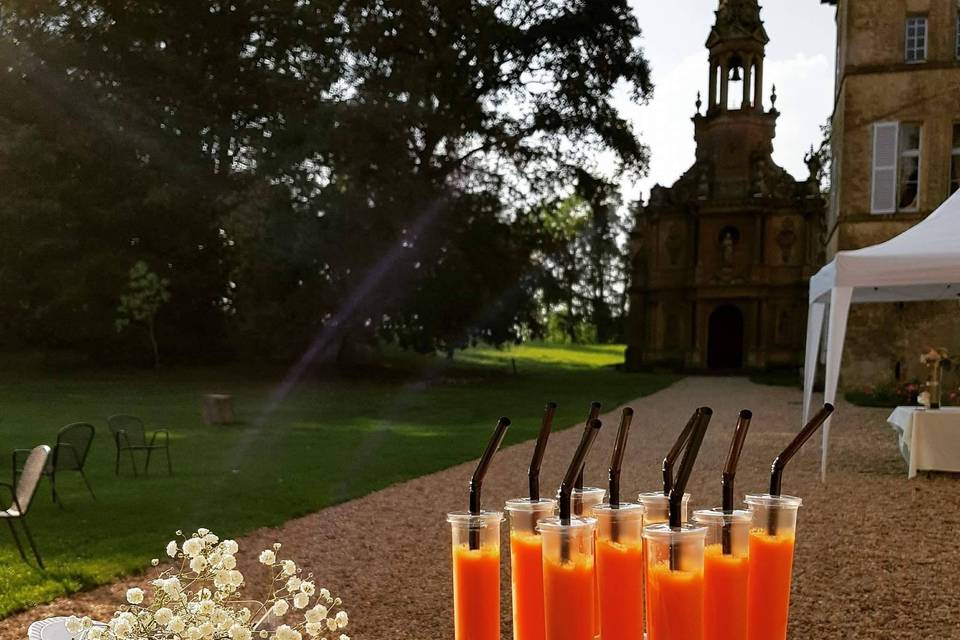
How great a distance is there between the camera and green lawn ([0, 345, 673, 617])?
Answer: 633 cm

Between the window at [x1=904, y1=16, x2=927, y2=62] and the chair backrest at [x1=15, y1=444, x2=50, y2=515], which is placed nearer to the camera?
the chair backrest at [x1=15, y1=444, x2=50, y2=515]

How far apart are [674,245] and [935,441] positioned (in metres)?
28.1

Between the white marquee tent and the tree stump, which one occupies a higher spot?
the white marquee tent

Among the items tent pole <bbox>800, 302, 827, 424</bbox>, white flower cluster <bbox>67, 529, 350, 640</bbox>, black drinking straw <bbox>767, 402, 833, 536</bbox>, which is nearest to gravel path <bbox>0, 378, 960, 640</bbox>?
tent pole <bbox>800, 302, 827, 424</bbox>

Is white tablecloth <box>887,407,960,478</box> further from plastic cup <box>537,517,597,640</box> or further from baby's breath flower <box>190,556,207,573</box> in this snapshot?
baby's breath flower <box>190,556,207,573</box>

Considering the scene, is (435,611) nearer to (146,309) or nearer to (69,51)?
(146,309)

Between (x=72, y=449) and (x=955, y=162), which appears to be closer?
(x=72, y=449)

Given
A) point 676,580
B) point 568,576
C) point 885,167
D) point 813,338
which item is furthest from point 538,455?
point 885,167

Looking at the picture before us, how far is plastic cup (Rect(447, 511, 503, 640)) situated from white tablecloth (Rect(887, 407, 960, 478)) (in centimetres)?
865

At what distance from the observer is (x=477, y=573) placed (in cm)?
150

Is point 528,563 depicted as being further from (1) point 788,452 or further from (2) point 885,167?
(2) point 885,167

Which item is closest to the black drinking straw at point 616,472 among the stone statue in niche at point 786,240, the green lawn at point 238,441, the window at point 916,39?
the green lawn at point 238,441

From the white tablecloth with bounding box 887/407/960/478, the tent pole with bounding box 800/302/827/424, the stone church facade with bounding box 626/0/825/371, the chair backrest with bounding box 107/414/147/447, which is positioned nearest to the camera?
the white tablecloth with bounding box 887/407/960/478

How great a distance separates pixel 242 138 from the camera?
24.8 metres
